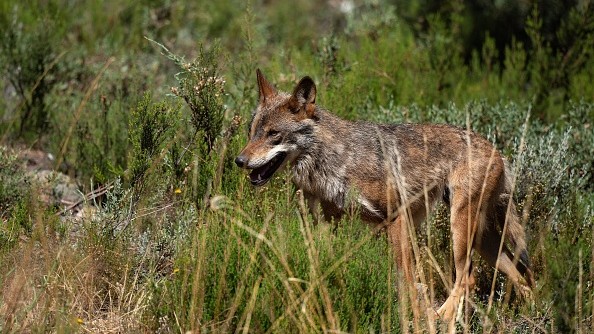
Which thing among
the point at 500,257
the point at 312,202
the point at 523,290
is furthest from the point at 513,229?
the point at 312,202

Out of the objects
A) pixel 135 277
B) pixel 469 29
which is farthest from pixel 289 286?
pixel 469 29

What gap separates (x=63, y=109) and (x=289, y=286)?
16.4 feet

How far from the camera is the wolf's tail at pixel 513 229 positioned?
23.9 ft

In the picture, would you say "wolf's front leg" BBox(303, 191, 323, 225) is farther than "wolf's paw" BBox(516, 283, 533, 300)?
Yes

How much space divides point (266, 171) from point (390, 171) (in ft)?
3.08

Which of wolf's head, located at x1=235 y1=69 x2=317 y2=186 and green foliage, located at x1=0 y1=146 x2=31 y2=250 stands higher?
wolf's head, located at x1=235 y1=69 x2=317 y2=186

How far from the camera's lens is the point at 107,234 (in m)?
6.58

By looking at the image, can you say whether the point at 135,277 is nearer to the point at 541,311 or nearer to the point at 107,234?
the point at 107,234

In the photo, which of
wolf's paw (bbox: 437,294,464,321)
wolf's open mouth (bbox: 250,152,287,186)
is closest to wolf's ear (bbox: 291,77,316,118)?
wolf's open mouth (bbox: 250,152,287,186)

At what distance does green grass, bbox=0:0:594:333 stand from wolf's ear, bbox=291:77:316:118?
527 mm

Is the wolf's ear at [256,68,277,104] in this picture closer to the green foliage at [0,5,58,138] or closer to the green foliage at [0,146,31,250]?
the green foliage at [0,146,31,250]

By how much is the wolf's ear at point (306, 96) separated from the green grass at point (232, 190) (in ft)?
1.73

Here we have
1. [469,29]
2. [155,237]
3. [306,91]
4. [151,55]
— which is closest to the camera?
[155,237]

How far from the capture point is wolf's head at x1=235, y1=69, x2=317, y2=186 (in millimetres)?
6977
